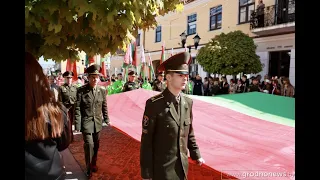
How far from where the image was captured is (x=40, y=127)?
2.18 metres

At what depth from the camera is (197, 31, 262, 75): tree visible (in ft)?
53.4

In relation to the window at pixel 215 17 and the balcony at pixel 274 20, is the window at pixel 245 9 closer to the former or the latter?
the balcony at pixel 274 20

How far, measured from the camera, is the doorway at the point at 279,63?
1681 centimetres

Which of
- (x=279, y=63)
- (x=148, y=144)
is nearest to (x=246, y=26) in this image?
(x=279, y=63)

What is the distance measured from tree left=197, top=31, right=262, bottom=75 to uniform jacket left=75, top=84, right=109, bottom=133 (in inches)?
471

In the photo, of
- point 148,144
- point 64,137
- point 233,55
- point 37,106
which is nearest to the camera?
point 37,106

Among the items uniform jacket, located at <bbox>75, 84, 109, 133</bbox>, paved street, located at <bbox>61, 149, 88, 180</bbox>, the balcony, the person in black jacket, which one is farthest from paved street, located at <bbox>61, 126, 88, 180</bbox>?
the balcony

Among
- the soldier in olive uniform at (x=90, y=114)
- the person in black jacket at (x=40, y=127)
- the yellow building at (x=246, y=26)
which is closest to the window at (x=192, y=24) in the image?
the yellow building at (x=246, y=26)

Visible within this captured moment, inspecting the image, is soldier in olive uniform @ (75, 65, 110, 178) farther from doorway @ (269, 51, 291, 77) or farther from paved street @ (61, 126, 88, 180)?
doorway @ (269, 51, 291, 77)

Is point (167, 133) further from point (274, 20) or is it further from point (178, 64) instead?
point (274, 20)

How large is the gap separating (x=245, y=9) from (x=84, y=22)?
1862 cm
